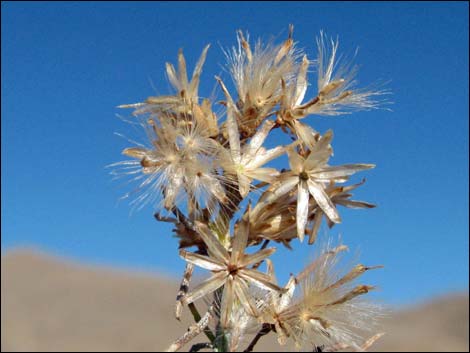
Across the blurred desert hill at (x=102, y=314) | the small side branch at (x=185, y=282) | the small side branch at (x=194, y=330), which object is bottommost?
the small side branch at (x=194, y=330)

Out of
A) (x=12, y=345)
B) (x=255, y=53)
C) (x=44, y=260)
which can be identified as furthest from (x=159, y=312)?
(x=255, y=53)

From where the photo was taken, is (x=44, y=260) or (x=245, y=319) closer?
(x=245, y=319)

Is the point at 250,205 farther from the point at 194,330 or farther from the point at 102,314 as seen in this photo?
the point at 102,314

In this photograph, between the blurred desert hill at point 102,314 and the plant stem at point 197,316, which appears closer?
the plant stem at point 197,316

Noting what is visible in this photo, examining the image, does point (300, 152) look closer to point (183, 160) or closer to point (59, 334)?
point (183, 160)

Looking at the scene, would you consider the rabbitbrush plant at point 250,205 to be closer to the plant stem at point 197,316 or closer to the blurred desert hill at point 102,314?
the plant stem at point 197,316

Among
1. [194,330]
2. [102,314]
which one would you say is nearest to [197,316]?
[194,330]

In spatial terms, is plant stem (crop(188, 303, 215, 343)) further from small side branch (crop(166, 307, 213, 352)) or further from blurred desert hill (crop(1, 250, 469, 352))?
blurred desert hill (crop(1, 250, 469, 352))

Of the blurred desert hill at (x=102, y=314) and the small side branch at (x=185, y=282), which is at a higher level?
the blurred desert hill at (x=102, y=314)

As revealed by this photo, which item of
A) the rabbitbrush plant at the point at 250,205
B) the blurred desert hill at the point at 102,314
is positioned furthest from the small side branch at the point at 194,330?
the blurred desert hill at the point at 102,314
